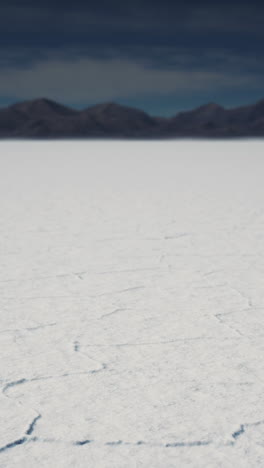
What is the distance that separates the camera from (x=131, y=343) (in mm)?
1798

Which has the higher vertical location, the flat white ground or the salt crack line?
the flat white ground

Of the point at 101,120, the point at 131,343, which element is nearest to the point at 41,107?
the point at 101,120

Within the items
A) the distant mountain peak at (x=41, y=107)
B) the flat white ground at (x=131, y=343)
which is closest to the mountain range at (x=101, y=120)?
the distant mountain peak at (x=41, y=107)

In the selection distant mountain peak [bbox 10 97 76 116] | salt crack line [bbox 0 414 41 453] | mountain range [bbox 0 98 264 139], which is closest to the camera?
salt crack line [bbox 0 414 41 453]

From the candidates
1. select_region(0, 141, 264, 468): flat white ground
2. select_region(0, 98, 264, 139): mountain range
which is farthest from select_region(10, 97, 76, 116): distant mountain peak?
select_region(0, 141, 264, 468): flat white ground

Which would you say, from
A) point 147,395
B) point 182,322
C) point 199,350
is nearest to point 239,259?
point 182,322

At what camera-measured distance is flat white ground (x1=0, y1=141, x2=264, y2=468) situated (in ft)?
4.04

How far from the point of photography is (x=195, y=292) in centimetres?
236

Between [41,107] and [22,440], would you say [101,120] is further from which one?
[22,440]

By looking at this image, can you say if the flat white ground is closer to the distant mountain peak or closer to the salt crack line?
the salt crack line

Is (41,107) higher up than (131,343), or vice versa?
(41,107)

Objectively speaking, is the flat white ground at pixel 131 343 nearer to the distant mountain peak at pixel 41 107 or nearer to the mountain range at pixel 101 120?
the mountain range at pixel 101 120

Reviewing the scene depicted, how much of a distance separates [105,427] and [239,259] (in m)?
1.76

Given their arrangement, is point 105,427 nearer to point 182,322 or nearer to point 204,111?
point 182,322
